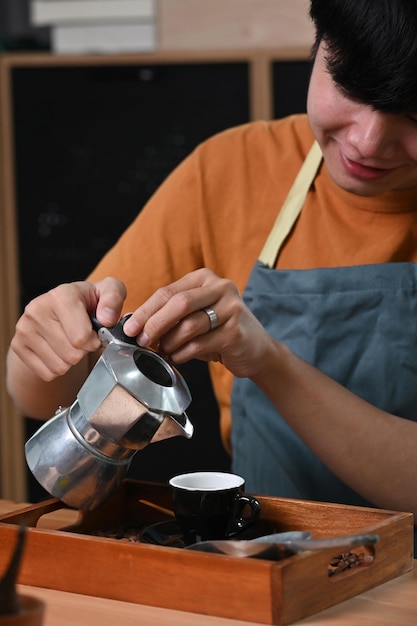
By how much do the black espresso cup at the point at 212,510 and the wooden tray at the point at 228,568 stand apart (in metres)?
0.06

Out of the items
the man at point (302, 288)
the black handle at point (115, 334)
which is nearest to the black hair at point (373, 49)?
the man at point (302, 288)

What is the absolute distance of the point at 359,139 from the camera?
1359 mm

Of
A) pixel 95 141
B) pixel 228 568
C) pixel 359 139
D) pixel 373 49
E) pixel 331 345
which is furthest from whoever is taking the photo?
pixel 95 141

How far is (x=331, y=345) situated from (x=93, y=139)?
61.3 inches

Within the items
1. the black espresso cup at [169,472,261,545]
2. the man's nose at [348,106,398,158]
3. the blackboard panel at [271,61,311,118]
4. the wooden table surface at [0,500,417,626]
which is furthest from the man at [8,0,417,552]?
the blackboard panel at [271,61,311,118]

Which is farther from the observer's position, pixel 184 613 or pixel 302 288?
pixel 302 288

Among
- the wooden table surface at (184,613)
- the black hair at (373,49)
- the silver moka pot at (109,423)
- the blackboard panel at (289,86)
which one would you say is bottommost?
the wooden table surface at (184,613)

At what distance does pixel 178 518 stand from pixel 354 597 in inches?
8.5

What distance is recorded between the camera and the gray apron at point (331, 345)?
1.55 m

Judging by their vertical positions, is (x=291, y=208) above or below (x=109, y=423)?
above

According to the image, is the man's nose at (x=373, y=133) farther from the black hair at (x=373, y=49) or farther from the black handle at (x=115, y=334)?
the black handle at (x=115, y=334)

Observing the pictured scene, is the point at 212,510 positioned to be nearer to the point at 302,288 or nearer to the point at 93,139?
the point at 302,288

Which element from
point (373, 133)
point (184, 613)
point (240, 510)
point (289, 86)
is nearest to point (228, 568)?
point (184, 613)

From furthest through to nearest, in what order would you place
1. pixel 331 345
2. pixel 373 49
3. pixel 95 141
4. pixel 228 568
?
pixel 95 141 → pixel 331 345 → pixel 373 49 → pixel 228 568
